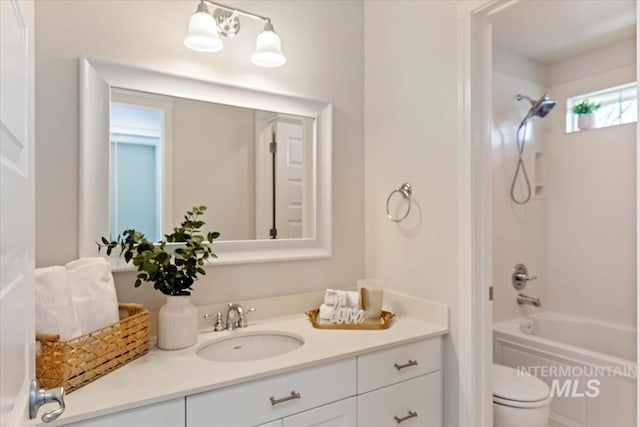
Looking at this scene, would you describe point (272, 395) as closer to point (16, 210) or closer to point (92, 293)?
point (92, 293)

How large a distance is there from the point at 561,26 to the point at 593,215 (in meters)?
1.37

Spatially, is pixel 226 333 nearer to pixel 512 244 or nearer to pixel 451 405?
pixel 451 405

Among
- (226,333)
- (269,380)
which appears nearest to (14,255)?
(269,380)

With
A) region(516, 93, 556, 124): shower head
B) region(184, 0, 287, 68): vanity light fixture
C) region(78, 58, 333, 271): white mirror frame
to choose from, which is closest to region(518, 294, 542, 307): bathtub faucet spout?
region(516, 93, 556, 124): shower head

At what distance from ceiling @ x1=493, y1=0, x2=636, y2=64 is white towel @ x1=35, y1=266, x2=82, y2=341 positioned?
230 cm

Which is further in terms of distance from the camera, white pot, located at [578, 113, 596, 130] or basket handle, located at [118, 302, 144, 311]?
white pot, located at [578, 113, 596, 130]

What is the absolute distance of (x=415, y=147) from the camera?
6.22 feet

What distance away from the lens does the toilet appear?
182 centimetres

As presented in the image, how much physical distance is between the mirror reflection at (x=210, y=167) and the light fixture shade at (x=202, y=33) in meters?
0.23

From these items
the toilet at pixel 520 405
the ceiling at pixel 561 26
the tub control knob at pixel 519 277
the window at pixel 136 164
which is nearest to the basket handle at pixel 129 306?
the window at pixel 136 164

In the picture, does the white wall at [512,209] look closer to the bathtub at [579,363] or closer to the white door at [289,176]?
the bathtub at [579,363]

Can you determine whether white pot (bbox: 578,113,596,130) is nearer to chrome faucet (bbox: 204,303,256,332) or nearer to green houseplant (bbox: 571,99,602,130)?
green houseplant (bbox: 571,99,602,130)

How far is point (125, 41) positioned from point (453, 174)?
1.46m

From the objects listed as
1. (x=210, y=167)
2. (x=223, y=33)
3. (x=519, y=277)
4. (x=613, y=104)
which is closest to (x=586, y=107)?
(x=613, y=104)
